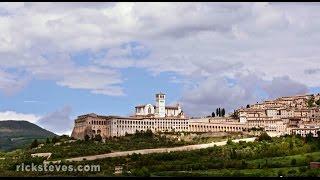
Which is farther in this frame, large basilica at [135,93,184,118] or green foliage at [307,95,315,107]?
green foliage at [307,95,315,107]

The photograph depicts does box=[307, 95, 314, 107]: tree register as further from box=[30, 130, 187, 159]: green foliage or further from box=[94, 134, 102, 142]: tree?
box=[94, 134, 102, 142]: tree

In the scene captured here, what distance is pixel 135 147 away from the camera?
3988 centimetres

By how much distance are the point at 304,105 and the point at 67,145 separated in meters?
33.0

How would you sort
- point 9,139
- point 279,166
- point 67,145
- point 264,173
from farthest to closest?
point 9,139, point 67,145, point 279,166, point 264,173

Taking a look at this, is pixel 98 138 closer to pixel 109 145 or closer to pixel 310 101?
pixel 109 145

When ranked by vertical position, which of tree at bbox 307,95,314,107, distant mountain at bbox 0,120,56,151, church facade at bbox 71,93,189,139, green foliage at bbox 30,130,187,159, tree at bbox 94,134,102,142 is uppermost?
tree at bbox 307,95,314,107

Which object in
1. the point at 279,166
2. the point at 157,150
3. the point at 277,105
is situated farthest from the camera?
the point at 277,105

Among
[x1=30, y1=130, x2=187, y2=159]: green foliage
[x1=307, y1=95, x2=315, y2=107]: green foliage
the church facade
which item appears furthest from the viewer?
[x1=307, y1=95, x2=315, y2=107]: green foliage

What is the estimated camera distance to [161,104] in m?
55.2

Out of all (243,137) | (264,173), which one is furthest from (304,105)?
(264,173)

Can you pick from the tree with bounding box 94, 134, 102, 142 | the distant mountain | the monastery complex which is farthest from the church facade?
the distant mountain

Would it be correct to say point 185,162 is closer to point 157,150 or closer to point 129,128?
point 157,150

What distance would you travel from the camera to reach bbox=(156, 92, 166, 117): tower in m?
54.5

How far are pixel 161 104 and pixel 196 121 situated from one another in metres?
4.82
